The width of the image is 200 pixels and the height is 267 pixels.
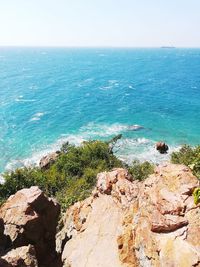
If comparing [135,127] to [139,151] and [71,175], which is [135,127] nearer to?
[139,151]

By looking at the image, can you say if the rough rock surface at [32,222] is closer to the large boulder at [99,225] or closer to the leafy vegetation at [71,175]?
the large boulder at [99,225]

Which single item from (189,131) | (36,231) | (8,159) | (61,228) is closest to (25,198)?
(36,231)

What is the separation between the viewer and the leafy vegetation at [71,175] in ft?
179

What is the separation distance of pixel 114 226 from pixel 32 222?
827 centimetres

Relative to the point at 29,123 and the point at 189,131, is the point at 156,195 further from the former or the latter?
the point at 29,123

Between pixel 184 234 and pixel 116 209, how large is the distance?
12.7 m

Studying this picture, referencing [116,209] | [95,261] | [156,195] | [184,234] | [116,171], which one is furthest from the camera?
[116,171]

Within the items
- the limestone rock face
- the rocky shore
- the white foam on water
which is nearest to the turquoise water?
the white foam on water

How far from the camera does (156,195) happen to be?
2595 centimetres

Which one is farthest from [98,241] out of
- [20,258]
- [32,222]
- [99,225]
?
[20,258]

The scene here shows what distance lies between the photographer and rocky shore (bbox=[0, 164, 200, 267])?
22438mm

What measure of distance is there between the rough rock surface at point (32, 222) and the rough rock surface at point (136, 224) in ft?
5.64

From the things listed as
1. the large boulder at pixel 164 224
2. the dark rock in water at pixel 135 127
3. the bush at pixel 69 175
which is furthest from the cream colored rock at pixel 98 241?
the dark rock in water at pixel 135 127

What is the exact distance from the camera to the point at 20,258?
25.9m
